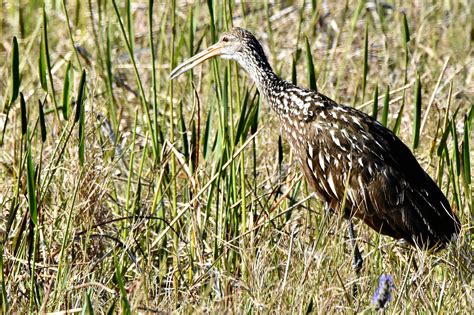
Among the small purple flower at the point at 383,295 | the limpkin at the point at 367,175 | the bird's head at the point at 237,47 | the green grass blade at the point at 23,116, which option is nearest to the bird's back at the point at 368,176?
the limpkin at the point at 367,175

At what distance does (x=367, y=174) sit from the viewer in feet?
14.8

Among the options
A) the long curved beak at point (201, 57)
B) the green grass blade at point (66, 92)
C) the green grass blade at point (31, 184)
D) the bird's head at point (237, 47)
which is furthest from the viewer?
the bird's head at point (237, 47)

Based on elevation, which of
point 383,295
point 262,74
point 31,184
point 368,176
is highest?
point 262,74

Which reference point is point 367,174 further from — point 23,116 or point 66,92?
point 23,116

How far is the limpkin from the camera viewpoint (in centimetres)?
448

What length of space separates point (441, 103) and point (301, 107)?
183 centimetres

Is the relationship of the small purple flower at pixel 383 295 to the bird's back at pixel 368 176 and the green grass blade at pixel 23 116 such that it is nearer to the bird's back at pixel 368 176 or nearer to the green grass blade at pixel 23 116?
the bird's back at pixel 368 176

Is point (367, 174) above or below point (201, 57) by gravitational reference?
below

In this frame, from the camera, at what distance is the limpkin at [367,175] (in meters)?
4.48

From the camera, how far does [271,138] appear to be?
5492 mm

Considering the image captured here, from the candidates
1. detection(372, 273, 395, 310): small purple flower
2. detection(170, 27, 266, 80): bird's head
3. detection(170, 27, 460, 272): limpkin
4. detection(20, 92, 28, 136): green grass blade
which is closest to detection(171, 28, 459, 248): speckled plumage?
detection(170, 27, 460, 272): limpkin

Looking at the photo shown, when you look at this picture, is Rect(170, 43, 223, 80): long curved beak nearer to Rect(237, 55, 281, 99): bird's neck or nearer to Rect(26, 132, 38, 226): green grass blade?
Rect(237, 55, 281, 99): bird's neck

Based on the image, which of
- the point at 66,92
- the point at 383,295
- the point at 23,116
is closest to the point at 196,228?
the point at 66,92

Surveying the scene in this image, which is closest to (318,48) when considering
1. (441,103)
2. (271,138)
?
(441,103)
